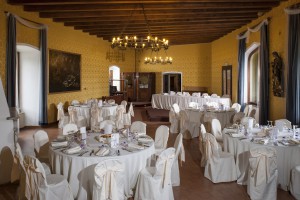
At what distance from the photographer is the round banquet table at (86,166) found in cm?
460

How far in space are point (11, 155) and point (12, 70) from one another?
461 cm

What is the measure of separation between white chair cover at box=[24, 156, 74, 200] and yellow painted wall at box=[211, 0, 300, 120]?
725 cm

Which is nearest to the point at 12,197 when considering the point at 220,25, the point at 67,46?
the point at 67,46

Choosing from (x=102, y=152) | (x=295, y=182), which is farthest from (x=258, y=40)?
(x=102, y=152)

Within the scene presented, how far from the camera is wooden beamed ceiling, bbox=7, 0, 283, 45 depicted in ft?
30.2

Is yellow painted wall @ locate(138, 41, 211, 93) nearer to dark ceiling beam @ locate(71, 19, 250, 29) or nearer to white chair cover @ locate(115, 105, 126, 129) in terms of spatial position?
dark ceiling beam @ locate(71, 19, 250, 29)

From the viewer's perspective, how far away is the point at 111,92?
19438 millimetres

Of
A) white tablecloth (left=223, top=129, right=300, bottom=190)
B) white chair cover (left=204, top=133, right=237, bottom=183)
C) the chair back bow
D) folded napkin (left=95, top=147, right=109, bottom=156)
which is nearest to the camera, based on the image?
folded napkin (left=95, top=147, right=109, bottom=156)

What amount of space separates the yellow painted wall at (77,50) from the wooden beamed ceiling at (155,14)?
1.57ft

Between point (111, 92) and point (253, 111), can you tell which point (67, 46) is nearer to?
point (111, 92)

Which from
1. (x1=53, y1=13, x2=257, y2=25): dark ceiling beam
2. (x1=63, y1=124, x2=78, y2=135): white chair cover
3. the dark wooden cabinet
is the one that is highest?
(x1=53, y1=13, x2=257, y2=25): dark ceiling beam

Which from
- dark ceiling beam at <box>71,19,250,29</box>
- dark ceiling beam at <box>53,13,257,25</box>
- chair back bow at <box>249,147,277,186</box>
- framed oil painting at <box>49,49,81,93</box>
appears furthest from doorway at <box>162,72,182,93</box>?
chair back bow at <box>249,147,277,186</box>

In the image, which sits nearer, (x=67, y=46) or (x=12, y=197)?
(x=12, y=197)

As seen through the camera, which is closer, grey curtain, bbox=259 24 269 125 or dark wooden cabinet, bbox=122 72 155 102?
grey curtain, bbox=259 24 269 125
